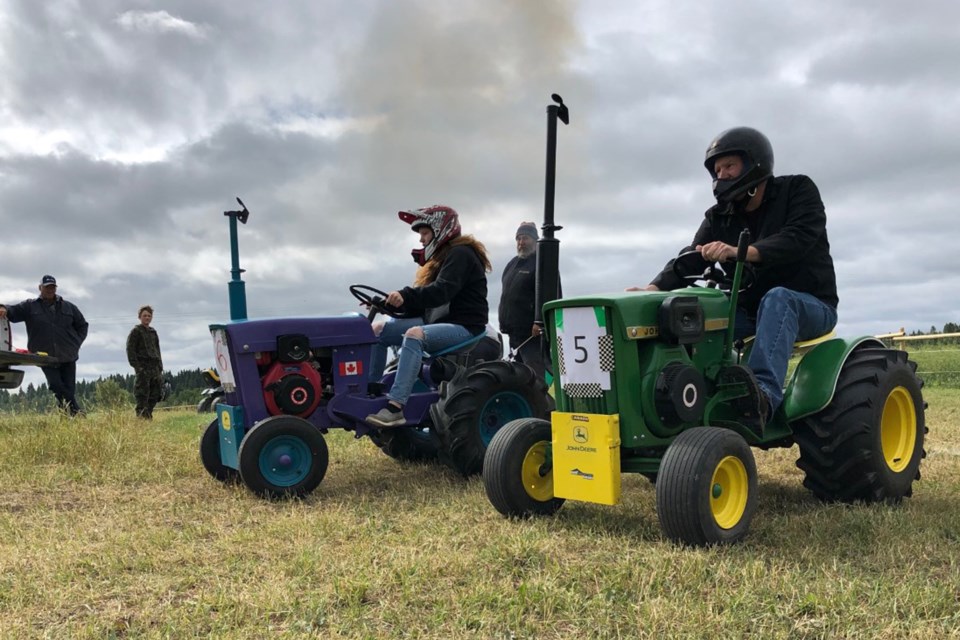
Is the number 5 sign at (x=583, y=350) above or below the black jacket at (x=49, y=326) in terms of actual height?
below

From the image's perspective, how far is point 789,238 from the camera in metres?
4.34

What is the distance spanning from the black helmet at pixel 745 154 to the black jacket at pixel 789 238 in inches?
6.7

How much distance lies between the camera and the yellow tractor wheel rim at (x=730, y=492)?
12.0 feet

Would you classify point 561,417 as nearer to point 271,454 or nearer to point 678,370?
point 678,370

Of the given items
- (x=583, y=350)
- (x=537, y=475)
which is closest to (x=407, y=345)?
(x=537, y=475)

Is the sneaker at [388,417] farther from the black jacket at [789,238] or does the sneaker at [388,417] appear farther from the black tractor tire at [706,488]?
the black tractor tire at [706,488]

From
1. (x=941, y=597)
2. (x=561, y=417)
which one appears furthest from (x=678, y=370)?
(x=941, y=597)

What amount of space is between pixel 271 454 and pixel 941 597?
146 inches

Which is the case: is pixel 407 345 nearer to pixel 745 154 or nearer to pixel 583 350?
pixel 583 350

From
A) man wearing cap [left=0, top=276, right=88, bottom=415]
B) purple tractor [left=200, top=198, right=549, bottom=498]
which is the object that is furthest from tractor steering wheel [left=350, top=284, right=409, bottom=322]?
man wearing cap [left=0, top=276, right=88, bottom=415]

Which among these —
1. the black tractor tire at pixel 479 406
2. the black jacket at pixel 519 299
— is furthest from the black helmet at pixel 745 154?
the black jacket at pixel 519 299

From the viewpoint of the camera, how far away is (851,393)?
4273 millimetres

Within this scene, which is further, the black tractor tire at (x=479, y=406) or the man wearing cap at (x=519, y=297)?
the man wearing cap at (x=519, y=297)

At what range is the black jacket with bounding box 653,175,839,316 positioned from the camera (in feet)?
14.3
